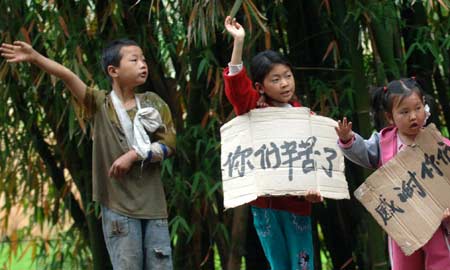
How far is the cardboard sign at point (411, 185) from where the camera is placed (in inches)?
144

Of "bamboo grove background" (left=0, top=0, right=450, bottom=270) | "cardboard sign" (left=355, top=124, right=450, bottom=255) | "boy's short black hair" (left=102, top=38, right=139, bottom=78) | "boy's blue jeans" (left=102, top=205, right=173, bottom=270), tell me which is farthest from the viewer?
"bamboo grove background" (left=0, top=0, right=450, bottom=270)

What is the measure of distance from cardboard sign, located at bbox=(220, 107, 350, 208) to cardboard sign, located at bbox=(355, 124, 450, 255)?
164mm

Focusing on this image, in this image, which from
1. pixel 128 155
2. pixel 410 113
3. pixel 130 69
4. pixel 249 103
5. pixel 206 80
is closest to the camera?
pixel 410 113

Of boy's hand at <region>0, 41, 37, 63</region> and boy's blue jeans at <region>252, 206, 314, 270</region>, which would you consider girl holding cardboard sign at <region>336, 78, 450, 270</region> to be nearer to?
boy's blue jeans at <region>252, 206, 314, 270</region>

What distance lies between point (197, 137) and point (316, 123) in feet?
3.79

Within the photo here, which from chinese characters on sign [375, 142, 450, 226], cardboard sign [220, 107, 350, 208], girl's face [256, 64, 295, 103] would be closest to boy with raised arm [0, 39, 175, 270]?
cardboard sign [220, 107, 350, 208]

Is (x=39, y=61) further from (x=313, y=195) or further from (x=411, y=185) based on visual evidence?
(x=411, y=185)

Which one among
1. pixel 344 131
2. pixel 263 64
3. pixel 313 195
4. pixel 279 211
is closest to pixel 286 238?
pixel 279 211

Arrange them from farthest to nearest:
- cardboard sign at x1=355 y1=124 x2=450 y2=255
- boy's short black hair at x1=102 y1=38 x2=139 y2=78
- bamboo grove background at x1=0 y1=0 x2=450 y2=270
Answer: bamboo grove background at x1=0 y1=0 x2=450 y2=270
boy's short black hair at x1=102 y1=38 x2=139 y2=78
cardboard sign at x1=355 y1=124 x2=450 y2=255

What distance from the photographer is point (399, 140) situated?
3.80m

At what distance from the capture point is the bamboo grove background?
4.65 m

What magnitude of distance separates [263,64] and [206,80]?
1028mm

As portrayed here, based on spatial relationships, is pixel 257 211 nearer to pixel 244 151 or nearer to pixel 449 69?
→ pixel 244 151

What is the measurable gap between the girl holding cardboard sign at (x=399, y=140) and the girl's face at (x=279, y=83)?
0.25 m
